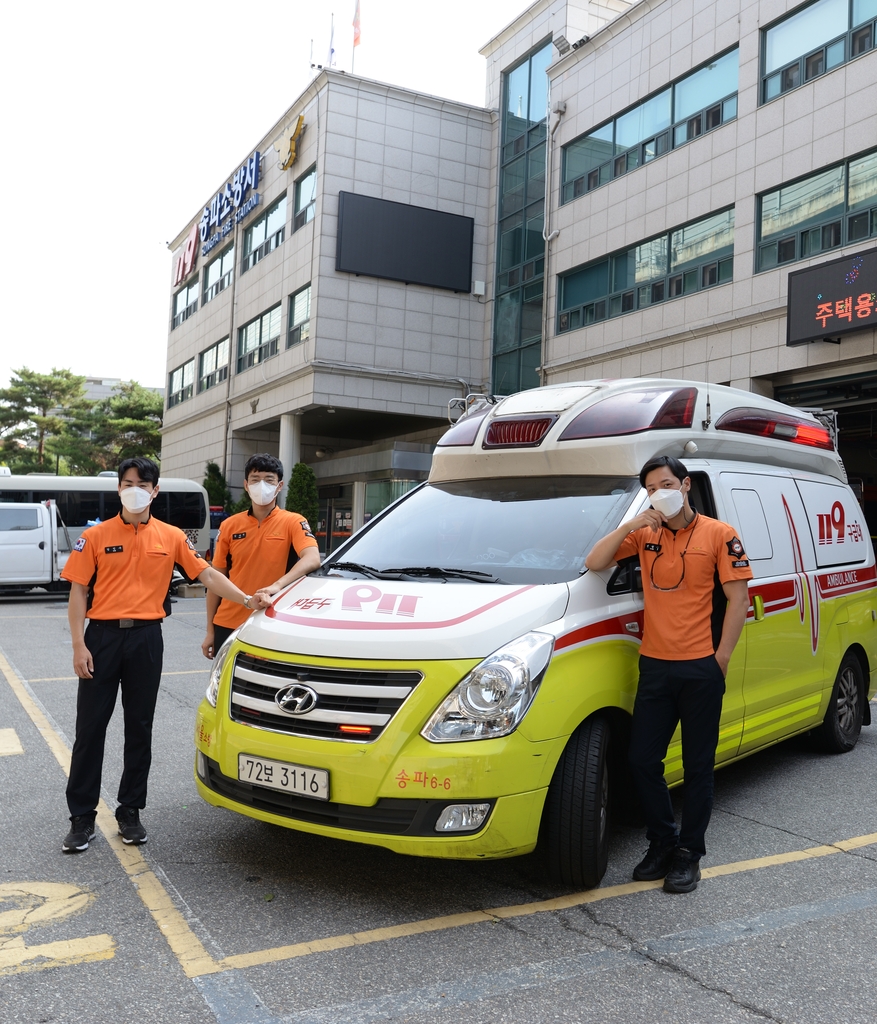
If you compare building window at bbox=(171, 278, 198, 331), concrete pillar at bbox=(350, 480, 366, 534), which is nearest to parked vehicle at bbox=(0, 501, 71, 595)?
concrete pillar at bbox=(350, 480, 366, 534)

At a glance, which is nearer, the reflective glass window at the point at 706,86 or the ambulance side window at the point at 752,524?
the ambulance side window at the point at 752,524

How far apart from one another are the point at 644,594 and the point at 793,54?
57.5 feet

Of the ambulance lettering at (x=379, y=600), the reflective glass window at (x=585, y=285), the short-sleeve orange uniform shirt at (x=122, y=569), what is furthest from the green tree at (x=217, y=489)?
the ambulance lettering at (x=379, y=600)

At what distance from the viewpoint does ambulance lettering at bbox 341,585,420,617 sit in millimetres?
3953

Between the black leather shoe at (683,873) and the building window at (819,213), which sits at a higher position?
the building window at (819,213)

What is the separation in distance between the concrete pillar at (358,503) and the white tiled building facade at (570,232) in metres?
0.13

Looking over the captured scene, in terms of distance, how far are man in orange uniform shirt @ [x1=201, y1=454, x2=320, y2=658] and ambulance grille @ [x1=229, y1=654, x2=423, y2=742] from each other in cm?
132

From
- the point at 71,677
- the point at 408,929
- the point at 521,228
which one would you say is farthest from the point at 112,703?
the point at 521,228

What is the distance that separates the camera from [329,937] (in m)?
3.46

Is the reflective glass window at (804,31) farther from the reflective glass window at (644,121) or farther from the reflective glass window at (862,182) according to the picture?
the reflective glass window at (644,121)

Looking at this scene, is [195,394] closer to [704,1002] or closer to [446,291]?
[446,291]

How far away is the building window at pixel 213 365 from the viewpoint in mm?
36750

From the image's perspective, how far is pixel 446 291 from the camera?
29.3 meters

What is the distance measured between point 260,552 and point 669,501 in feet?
7.75
